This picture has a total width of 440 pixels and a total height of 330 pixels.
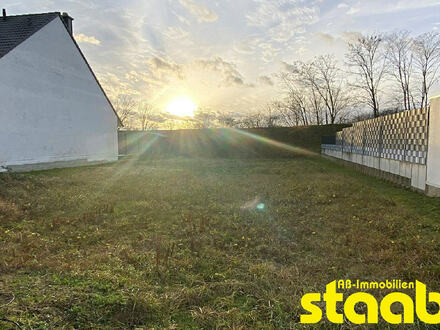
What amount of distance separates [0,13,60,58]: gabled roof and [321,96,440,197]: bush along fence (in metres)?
12.2

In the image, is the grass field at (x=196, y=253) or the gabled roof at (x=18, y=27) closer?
the grass field at (x=196, y=253)

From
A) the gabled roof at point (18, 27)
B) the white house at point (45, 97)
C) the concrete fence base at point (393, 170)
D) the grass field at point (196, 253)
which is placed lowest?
the grass field at point (196, 253)

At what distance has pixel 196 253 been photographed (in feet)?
10.2

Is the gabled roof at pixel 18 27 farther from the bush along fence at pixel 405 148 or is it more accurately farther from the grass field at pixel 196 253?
the bush along fence at pixel 405 148

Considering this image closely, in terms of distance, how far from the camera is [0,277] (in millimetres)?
2365

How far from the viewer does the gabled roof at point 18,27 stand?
9.47 m

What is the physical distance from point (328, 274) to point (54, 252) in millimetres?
2979

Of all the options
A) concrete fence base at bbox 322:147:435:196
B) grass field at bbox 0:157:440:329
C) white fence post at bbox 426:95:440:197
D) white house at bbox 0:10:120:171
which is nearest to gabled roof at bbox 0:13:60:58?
white house at bbox 0:10:120:171

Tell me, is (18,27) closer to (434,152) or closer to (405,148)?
(405,148)

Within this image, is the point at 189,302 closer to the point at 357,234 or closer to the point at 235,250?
the point at 235,250

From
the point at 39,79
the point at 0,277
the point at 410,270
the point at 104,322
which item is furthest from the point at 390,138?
the point at 39,79

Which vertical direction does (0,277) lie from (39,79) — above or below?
below

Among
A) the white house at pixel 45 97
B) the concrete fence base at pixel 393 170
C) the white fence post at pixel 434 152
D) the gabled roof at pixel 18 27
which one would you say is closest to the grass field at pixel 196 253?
the white fence post at pixel 434 152

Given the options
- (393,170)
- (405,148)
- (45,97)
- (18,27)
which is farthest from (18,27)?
(393,170)
